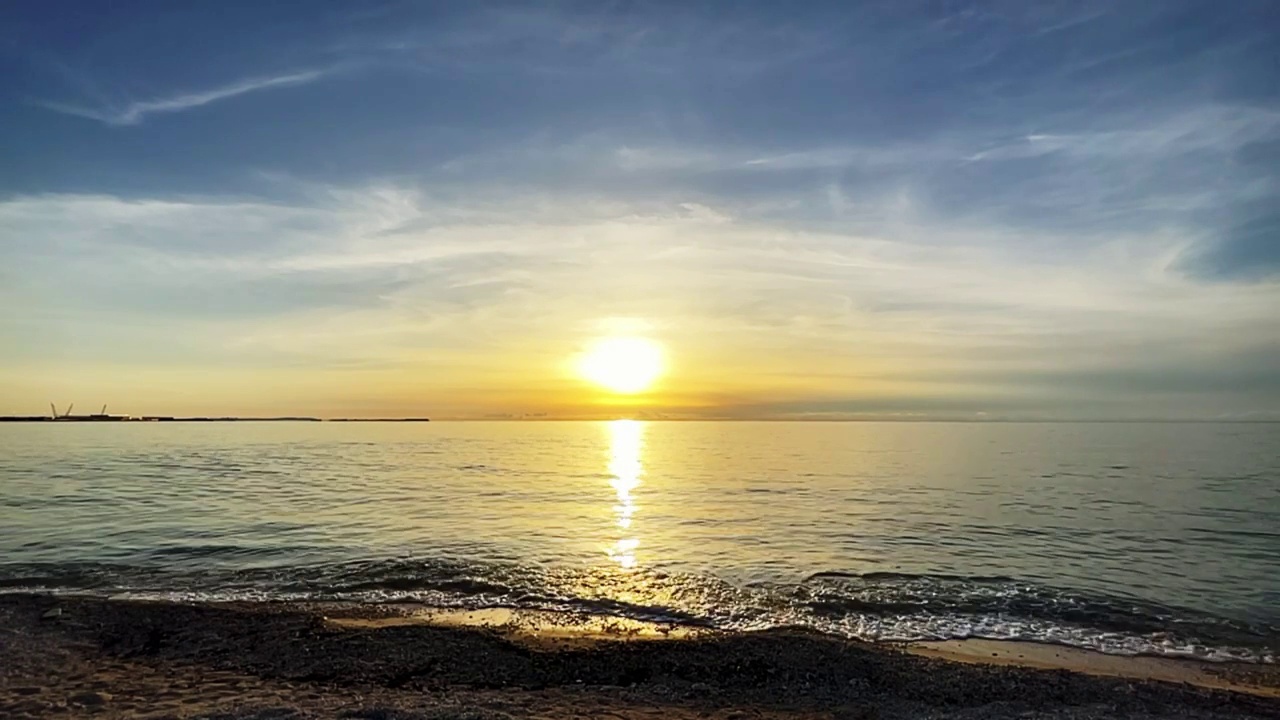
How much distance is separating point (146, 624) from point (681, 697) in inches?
440

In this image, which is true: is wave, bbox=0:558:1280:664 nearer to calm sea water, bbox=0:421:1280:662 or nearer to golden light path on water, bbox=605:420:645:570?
calm sea water, bbox=0:421:1280:662

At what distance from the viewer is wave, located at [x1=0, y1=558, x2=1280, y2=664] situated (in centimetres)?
1627

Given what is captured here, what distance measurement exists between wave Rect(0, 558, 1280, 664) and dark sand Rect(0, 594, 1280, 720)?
1.92 meters

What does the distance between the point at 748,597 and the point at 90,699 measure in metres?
13.8

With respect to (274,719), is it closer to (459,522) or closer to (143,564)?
(143,564)

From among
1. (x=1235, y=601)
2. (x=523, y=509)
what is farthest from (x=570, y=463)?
(x=1235, y=601)

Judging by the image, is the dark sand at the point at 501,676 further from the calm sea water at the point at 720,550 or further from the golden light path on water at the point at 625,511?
the golden light path on water at the point at 625,511

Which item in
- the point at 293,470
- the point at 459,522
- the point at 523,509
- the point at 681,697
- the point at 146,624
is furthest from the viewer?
the point at 293,470

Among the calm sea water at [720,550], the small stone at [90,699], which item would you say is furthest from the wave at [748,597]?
the small stone at [90,699]

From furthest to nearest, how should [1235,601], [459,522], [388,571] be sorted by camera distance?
1. [459,522]
2. [388,571]
3. [1235,601]

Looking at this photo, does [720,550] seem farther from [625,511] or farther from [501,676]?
[501,676]

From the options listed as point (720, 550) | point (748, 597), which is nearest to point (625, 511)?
point (720, 550)

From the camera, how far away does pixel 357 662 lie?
12906 millimetres

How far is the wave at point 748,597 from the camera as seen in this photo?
53.4ft
